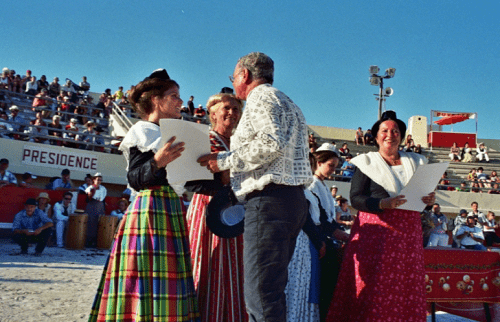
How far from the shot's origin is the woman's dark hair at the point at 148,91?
9.19ft

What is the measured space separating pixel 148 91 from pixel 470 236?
1014 cm

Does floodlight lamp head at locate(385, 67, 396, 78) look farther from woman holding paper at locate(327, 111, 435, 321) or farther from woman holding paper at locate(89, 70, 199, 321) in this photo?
woman holding paper at locate(89, 70, 199, 321)

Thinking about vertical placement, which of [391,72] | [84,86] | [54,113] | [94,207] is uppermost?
[391,72]

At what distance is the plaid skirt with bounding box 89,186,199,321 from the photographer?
247 centimetres

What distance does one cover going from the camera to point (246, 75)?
2.52 m

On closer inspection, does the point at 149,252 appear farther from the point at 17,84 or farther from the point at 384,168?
the point at 17,84

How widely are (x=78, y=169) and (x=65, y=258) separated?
6829 millimetres

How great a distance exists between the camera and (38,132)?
46.0 ft

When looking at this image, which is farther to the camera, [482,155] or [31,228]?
[482,155]

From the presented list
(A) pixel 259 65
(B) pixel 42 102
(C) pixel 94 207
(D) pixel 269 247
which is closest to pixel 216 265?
(D) pixel 269 247

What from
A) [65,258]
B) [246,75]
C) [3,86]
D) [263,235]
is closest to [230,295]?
[263,235]

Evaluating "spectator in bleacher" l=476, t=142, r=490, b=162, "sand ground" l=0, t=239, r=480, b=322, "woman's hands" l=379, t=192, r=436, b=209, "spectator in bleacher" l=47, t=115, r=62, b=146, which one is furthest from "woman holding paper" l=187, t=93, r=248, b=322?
"spectator in bleacher" l=476, t=142, r=490, b=162

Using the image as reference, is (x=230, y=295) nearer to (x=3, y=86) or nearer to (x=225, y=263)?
(x=225, y=263)

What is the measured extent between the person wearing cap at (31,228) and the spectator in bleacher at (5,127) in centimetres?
513
